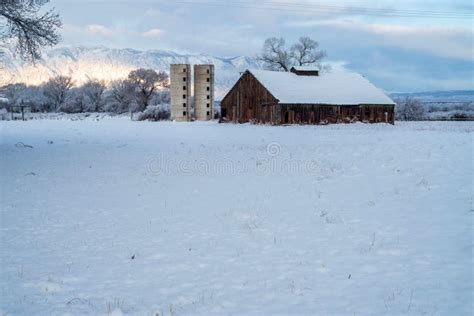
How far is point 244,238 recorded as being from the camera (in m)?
7.44

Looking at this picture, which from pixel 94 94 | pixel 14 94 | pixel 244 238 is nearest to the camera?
pixel 244 238

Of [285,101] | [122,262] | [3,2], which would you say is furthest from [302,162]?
[285,101]

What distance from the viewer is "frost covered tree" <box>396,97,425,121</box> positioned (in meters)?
67.3

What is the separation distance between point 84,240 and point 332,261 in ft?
13.6

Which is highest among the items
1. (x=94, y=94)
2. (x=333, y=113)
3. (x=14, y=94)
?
(x=94, y=94)

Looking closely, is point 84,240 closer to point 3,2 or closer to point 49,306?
point 49,306

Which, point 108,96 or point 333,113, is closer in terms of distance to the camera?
point 333,113

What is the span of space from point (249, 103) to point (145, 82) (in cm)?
5164

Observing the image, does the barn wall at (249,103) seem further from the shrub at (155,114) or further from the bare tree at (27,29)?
the bare tree at (27,29)

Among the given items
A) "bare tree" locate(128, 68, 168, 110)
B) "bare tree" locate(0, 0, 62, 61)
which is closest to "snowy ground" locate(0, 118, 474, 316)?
"bare tree" locate(0, 0, 62, 61)

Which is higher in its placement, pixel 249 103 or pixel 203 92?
pixel 203 92

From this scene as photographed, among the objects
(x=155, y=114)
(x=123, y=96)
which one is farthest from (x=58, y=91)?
(x=155, y=114)

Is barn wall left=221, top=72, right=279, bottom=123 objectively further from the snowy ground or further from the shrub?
the snowy ground

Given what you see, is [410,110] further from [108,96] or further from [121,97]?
[108,96]
